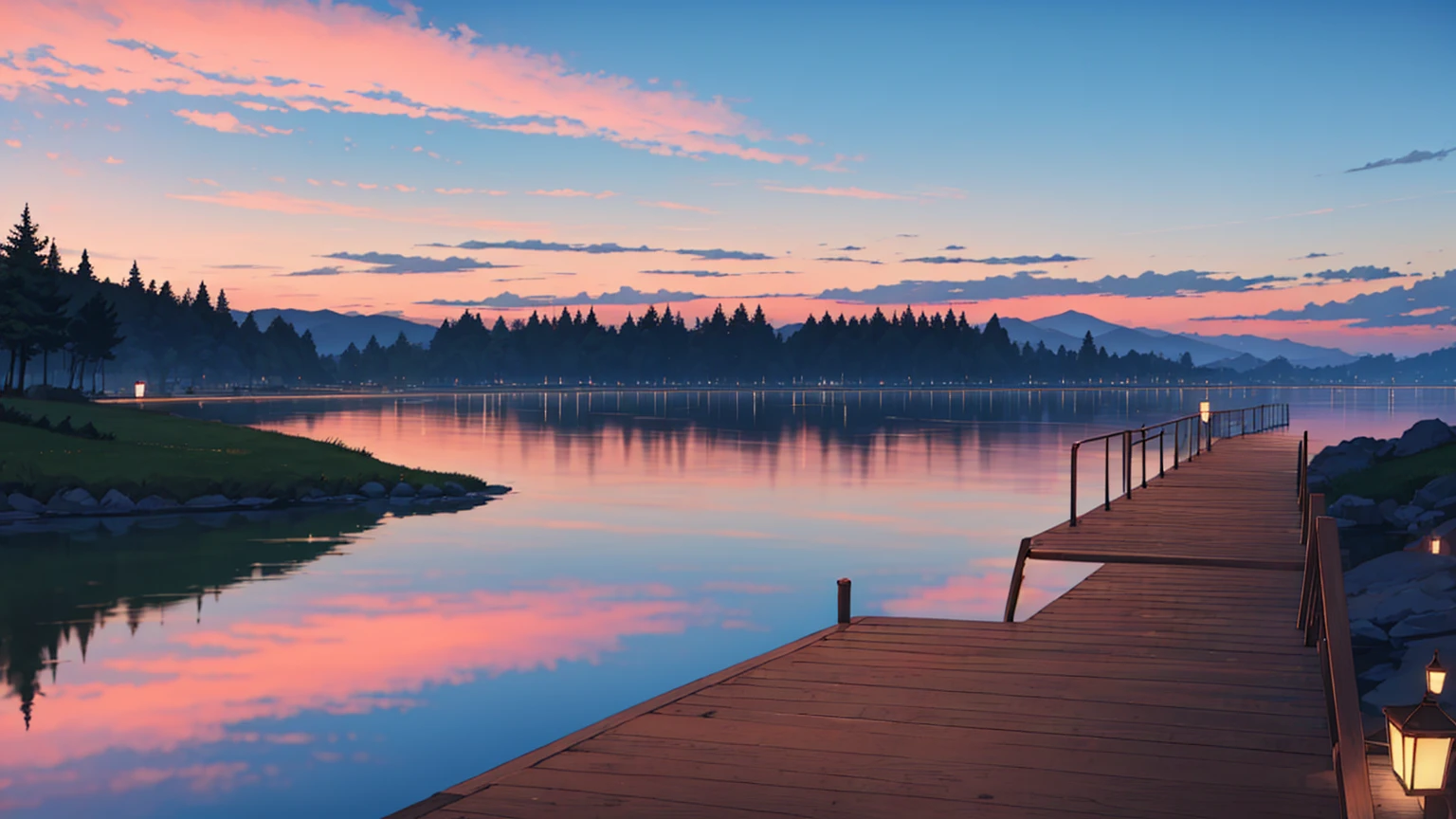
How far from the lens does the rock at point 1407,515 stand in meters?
28.5

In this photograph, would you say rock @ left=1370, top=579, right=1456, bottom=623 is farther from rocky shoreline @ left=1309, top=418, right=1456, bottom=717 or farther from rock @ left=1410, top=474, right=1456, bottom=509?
rock @ left=1410, top=474, right=1456, bottom=509

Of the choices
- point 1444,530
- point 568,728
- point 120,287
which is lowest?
point 568,728

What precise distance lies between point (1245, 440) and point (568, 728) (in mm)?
32736

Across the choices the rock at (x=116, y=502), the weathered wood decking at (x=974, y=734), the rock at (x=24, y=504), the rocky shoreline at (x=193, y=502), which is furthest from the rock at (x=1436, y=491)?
the rock at (x=24, y=504)

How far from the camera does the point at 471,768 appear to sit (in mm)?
12438

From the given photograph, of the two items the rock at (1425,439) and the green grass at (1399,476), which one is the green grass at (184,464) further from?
the rock at (1425,439)

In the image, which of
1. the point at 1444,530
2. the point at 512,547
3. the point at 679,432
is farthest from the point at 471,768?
the point at 679,432

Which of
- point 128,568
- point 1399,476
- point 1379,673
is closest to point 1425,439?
point 1399,476

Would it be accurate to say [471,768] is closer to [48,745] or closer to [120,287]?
[48,745]

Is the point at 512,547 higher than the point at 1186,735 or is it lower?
lower

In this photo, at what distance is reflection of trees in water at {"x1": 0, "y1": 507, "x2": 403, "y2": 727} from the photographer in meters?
17.2

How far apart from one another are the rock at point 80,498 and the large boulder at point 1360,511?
31877 millimetres

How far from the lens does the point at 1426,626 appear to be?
14.8 metres

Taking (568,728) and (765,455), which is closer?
(568,728)
